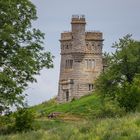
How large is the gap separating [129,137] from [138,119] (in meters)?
4.71

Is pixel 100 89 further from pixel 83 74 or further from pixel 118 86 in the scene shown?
pixel 83 74

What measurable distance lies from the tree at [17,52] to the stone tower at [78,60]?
63.3m

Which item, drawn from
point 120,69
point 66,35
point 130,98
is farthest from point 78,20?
point 130,98

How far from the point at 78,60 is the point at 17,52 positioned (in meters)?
67.2

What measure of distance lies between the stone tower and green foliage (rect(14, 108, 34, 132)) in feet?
217

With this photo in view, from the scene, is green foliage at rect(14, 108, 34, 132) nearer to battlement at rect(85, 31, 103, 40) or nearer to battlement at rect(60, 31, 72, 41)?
battlement at rect(60, 31, 72, 41)

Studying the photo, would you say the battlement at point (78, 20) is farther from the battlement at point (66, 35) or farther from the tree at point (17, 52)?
the tree at point (17, 52)

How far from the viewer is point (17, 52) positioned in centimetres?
4766

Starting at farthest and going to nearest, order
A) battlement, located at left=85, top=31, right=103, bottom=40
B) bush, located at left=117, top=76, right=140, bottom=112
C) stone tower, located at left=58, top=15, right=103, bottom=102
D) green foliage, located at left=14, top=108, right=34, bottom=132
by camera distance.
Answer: battlement, located at left=85, top=31, right=103, bottom=40, stone tower, located at left=58, top=15, right=103, bottom=102, bush, located at left=117, top=76, right=140, bottom=112, green foliage, located at left=14, top=108, right=34, bottom=132

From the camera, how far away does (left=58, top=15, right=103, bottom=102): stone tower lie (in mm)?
113688

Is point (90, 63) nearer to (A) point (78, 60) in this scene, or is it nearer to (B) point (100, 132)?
(A) point (78, 60)

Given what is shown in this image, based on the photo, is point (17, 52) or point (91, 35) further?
point (91, 35)

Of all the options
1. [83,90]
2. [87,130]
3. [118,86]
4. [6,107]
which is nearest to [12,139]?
[87,130]

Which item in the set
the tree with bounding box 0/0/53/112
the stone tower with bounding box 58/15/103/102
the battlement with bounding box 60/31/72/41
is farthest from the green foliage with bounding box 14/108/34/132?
the battlement with bounding box 60/31/72/41
